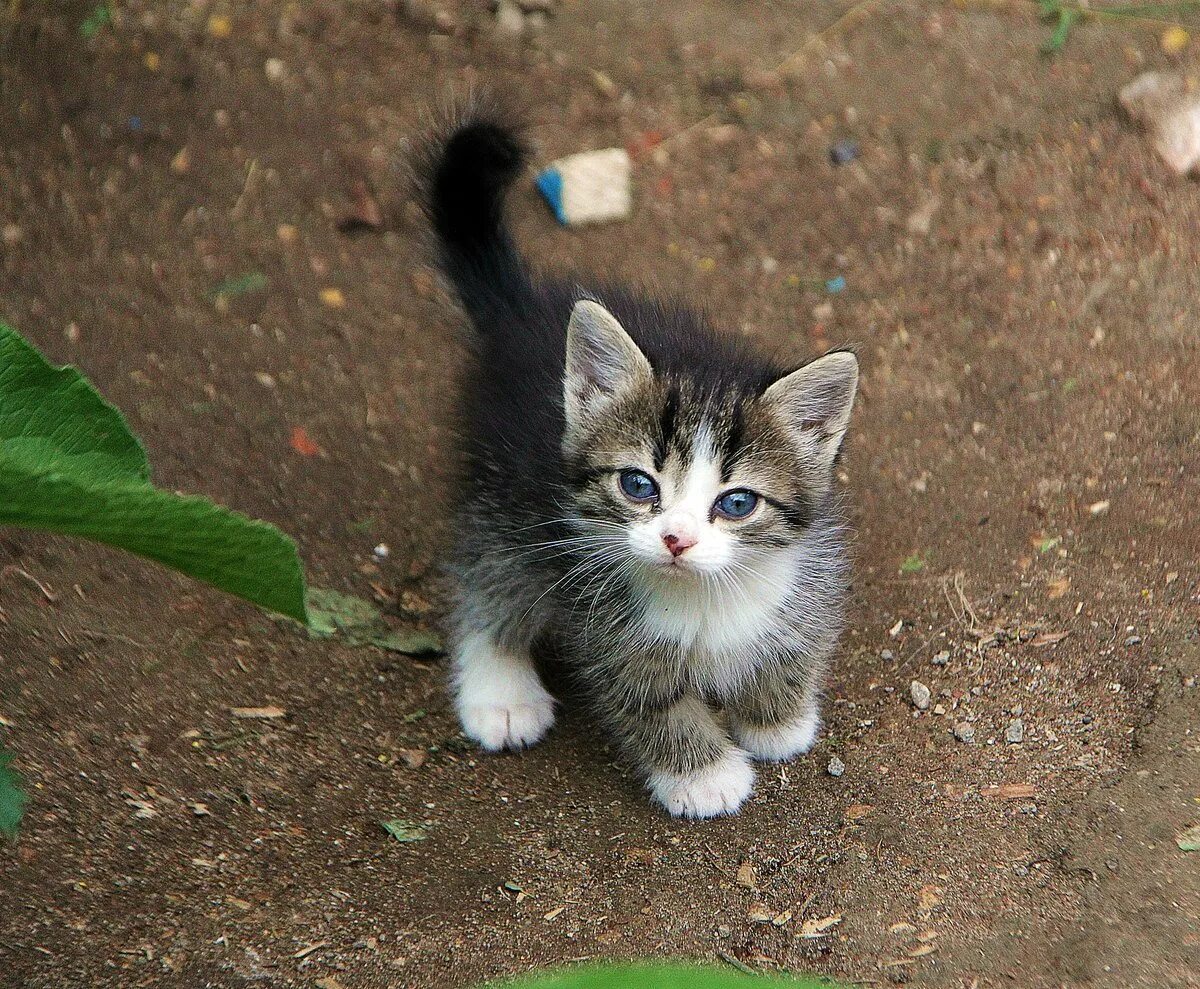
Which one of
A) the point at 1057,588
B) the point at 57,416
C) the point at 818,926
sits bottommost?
the point at 818,926

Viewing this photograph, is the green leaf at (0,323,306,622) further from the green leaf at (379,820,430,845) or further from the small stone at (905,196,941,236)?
the small stone at (905,196,941,236)

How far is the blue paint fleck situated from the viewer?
15.9ft

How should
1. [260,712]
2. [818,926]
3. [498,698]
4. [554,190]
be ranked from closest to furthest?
[818,926] < [260,712] < [498,698] < [554,190]

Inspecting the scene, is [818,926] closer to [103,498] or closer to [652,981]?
[103,498]

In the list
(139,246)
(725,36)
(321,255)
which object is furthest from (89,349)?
(725,36)

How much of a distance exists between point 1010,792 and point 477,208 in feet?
6.76

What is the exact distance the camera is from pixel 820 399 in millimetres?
2934

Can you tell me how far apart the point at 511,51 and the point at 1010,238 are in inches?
82.6

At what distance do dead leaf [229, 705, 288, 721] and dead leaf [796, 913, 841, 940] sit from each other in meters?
1.40

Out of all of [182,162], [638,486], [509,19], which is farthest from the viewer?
[509,19]

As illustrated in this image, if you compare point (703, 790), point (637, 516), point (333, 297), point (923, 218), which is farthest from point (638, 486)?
point (923, 218)

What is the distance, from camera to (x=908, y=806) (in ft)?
10.2

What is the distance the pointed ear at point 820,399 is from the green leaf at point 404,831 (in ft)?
4.22

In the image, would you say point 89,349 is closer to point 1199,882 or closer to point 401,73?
point 401,73
